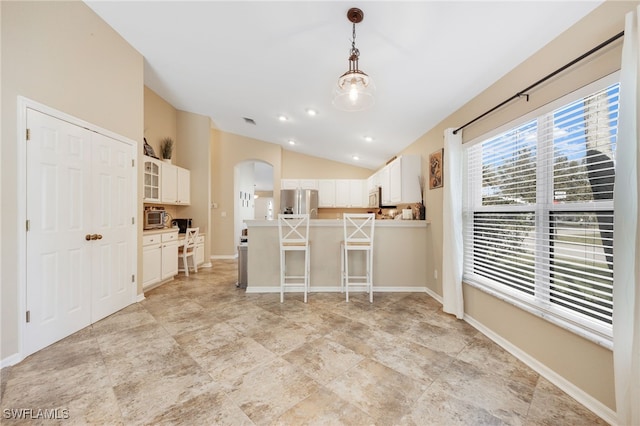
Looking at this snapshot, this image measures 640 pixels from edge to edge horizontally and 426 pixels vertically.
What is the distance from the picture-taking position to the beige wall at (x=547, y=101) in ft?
4.54

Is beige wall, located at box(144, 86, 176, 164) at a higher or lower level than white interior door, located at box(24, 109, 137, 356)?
higher

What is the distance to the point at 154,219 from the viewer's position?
405cm

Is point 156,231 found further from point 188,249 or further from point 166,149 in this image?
point 166,149

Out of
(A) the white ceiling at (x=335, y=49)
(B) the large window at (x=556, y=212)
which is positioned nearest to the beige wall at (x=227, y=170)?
(A) the white ceiling at (x=335, y=49)

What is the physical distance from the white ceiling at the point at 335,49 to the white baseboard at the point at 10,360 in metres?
3.34

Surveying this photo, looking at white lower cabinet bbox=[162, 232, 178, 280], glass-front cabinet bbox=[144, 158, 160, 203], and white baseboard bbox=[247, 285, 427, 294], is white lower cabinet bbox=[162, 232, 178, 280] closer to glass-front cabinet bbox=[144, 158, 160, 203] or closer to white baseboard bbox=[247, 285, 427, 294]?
glass-front cabinet bbox=[144, 158, 160, 203]

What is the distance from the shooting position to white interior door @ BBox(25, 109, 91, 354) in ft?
6.63

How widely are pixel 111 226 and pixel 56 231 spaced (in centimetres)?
60

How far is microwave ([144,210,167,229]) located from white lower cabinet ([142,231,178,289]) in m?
0.25

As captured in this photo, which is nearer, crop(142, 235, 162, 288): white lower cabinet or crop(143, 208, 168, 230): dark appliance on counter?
crop(142, 235, 162, 288): white lower cabinet

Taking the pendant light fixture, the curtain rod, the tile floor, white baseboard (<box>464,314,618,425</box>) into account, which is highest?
the pendant light fixture

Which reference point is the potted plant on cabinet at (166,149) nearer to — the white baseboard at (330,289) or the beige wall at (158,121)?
the beige wall at (158,121)

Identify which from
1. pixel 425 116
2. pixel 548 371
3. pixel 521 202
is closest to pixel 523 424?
pixel 548 371

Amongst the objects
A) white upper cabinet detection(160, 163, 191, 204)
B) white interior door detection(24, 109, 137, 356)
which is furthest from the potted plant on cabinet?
white interior door detection(24, 109, 137, 356)
